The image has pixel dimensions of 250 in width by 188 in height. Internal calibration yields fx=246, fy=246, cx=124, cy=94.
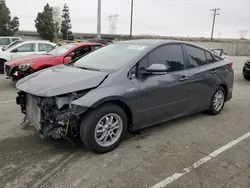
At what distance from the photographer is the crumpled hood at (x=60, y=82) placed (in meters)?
3.14

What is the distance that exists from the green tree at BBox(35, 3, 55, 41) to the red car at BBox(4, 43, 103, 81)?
4938cm

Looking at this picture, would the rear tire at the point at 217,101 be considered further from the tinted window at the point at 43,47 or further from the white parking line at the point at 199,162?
the tinted window at the point at 43,47

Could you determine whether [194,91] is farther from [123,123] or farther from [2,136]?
[2,136]

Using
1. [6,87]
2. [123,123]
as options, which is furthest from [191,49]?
[6,87]

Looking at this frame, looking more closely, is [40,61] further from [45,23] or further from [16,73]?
[45,23]

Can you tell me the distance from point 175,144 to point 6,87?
6.06 m

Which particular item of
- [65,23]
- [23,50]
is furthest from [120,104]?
[65,23]

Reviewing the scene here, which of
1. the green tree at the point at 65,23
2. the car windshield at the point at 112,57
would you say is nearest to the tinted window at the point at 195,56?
the car windshield at the point at 112,57

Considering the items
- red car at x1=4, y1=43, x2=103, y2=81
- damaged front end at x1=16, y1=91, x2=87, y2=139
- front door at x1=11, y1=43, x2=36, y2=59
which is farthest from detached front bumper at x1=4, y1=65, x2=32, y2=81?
damaged front end at x1=16, y1=91, x2=87, y2=139

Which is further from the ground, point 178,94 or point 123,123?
point 178,94

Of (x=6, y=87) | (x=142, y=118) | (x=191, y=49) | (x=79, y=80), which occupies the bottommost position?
(x=6, y=87)

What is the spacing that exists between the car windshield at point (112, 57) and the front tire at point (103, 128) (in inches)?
27.7

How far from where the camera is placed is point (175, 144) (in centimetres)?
380

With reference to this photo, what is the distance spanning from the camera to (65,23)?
60.4 m
